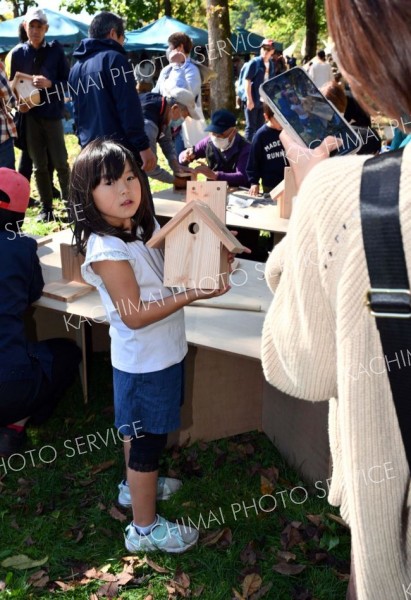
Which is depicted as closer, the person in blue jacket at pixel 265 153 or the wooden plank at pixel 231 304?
the wooden plank at pixel 231 304

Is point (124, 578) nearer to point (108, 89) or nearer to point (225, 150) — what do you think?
point (108, 89)

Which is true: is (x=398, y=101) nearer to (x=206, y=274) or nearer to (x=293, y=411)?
(x=206, y=274)

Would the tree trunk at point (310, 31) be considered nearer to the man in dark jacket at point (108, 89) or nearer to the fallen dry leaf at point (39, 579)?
the man in dark jacket at point (108, 89)

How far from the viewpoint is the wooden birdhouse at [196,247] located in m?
2.13

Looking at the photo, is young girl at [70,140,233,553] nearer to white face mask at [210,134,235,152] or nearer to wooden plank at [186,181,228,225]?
wooden plank at [186,181,228,225]

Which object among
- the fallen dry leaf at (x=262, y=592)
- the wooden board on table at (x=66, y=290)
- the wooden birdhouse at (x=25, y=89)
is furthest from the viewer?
the wooden birdhouse at (x=25, y=89)

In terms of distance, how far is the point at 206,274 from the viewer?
215 centimetres

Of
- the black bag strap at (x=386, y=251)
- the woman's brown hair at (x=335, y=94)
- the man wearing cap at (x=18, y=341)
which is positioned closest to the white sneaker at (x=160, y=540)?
the man wearing cap at (x=18, y=341)

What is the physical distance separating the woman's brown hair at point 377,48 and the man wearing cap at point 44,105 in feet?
18.8

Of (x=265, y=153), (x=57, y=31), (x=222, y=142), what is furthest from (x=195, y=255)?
(x=57, y=31)

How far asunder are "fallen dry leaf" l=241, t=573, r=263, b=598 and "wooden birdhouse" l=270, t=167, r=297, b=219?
2243 mm

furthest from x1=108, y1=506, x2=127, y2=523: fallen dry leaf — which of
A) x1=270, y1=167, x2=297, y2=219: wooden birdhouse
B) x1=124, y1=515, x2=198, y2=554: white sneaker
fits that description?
x1=270, y1=167, x2=297, y2=219: wooden birdhouse

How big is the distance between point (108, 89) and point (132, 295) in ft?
8.90

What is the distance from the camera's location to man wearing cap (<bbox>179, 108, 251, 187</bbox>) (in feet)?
16.8
